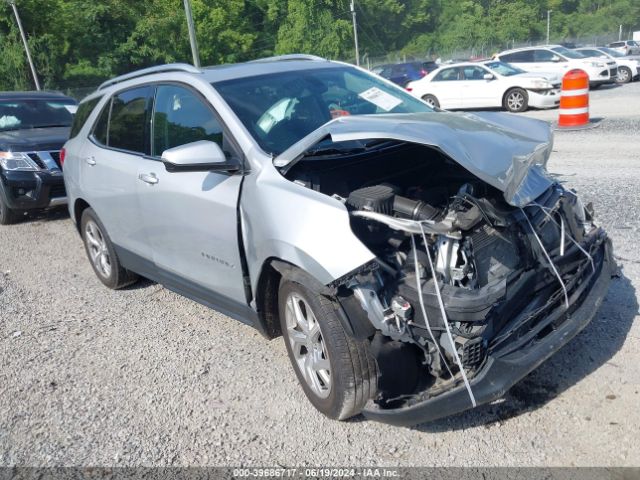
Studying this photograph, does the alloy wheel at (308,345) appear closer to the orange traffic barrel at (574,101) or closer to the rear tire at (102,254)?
the rear tire at (102,254)

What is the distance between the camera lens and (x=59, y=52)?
48.9 meters

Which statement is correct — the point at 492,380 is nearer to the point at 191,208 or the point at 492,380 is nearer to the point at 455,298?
the point at 455,298

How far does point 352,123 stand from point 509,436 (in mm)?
1806

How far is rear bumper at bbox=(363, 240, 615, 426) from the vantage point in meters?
2.65

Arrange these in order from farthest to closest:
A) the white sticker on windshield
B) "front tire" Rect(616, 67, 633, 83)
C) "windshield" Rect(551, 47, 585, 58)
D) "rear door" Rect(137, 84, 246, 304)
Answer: "front tire" Rect(616, 67, 633, 83)
"windshield" Rect(551, 47, 585, 58)
the white sticker on windshield
"rear door" Rect(137, 84, 246, 304)

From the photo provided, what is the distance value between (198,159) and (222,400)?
4.67 ft

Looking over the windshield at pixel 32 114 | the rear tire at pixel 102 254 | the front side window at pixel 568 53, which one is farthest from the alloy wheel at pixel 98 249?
the front side window at pixel 568 53

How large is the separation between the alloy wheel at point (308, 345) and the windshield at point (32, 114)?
752cm

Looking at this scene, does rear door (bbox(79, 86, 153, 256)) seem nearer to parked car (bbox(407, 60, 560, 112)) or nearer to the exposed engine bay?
the exposed engine bay

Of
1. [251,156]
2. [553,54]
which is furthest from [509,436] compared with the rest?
[553,54]

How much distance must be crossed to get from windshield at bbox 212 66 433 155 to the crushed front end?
89 centimetres

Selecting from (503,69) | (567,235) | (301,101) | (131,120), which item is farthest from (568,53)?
(567,235)

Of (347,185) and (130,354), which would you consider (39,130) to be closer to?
(130,354)

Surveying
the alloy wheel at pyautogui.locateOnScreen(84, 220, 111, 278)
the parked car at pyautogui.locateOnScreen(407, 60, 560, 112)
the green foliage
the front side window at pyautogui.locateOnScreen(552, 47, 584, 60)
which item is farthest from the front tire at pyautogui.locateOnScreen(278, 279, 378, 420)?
the green foliage
